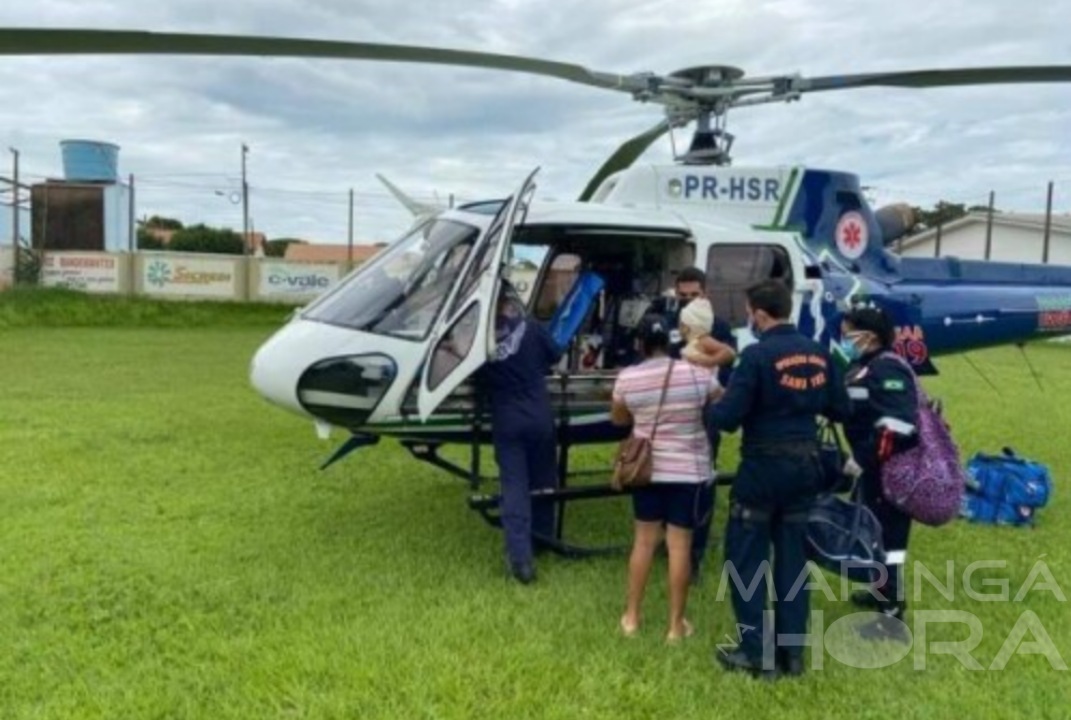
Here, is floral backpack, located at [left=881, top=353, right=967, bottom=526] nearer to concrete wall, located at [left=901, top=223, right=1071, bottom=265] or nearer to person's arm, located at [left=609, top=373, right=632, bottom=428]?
person's arm, located at [left=609, top=373, right=632, bottom=428]

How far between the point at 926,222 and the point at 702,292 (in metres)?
44.3

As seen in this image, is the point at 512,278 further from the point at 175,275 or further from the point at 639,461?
the point at 175,275

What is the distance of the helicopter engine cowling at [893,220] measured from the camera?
6.93 m

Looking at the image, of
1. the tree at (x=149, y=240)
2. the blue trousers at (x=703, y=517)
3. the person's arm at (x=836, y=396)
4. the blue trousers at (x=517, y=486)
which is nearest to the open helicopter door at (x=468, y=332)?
the blue trousers at (x=517, y=486)

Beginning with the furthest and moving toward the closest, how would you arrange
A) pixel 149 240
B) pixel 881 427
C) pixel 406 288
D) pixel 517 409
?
pixel 149 240
pixel 406 288
pixel 517 409
pixel 881 427

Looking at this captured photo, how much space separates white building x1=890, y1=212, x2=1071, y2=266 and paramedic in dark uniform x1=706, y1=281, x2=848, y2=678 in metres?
28.7

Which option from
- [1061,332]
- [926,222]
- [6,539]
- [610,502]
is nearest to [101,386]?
[6,539]

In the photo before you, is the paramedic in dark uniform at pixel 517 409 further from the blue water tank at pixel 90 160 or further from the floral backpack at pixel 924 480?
the blue water tank at pixel 90 160

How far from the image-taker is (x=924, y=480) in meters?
4.06

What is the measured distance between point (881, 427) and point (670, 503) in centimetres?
99

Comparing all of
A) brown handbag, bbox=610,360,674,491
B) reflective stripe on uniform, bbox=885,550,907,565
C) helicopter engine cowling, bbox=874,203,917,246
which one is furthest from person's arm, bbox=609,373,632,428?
helicopter engine cowling, bbox=874,203,917,246

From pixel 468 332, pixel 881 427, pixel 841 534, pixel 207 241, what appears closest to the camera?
pixel 841 534

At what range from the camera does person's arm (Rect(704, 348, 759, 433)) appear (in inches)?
142

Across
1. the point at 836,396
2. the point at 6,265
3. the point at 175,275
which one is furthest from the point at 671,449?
the point at 6,265
